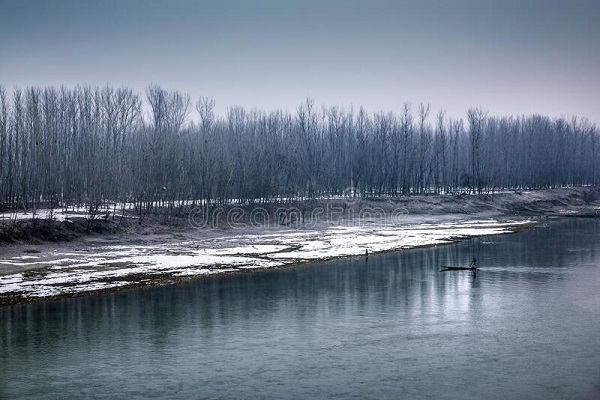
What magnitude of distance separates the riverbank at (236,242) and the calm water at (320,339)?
321 cm

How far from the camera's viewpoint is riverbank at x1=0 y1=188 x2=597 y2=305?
30.4 meters

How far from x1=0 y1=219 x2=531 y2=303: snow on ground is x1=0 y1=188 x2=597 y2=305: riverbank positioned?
0.17 feet

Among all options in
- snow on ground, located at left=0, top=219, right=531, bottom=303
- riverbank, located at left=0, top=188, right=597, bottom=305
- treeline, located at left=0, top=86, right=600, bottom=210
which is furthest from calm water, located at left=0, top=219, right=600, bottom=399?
treeline, located at left=0, top=86, right=600, bottom=210

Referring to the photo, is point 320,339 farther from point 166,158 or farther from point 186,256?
point 166,158

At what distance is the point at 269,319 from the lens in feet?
73.9

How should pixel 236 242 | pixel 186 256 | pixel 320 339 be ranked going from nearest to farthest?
pixel 320 339, pixel 186 256, pixel 236 242

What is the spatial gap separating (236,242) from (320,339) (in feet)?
90.7

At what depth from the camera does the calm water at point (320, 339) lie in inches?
598

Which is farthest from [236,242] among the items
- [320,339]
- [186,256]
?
[320,339]

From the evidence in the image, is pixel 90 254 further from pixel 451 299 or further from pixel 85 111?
pixel 85 111

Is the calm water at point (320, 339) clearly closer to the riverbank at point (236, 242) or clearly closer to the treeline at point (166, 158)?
the riverbank at point (236, 242)

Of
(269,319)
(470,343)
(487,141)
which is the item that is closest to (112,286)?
(269,319)

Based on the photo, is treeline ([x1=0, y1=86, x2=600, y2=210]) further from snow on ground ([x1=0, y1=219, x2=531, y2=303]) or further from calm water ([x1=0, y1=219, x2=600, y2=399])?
calm water ([x1=0, y1=219, x2=600, y2=399])

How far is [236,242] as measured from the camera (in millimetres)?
46750
